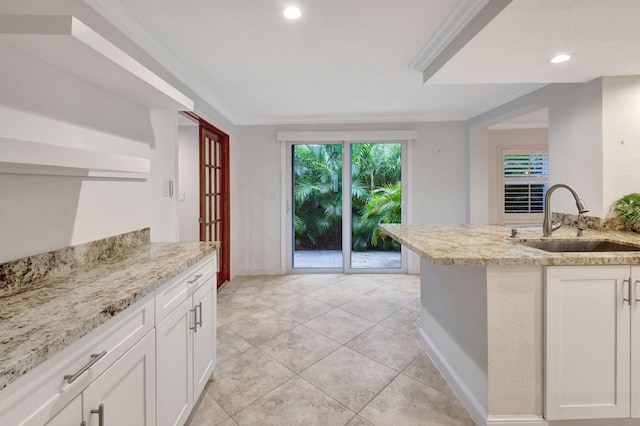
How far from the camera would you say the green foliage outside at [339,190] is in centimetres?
449

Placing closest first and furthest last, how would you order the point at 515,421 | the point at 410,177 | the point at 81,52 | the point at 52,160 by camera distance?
the point at 52,160, the point at 81,52, the point at 515,421, the point at 410,177

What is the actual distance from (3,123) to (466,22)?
7.60ft

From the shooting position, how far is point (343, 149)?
4.37 m

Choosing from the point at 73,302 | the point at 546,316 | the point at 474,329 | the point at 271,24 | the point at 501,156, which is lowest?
the point at 474,329

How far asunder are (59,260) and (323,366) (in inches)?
65.5

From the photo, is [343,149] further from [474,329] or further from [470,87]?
[474,329]

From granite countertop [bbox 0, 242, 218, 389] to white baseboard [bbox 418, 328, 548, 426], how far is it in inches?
65.1

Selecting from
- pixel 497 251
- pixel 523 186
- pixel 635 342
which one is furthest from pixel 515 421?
pixel 523 186

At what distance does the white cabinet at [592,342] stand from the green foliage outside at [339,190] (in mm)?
3094

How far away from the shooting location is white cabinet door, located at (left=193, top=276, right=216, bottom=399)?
1.61m

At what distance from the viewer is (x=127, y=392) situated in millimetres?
1031

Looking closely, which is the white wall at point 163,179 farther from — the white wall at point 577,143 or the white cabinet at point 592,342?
the white wall at point 577,143

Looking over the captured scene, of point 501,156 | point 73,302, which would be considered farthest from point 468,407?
point 501,156

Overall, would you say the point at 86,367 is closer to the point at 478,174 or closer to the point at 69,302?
the point at 69,302
